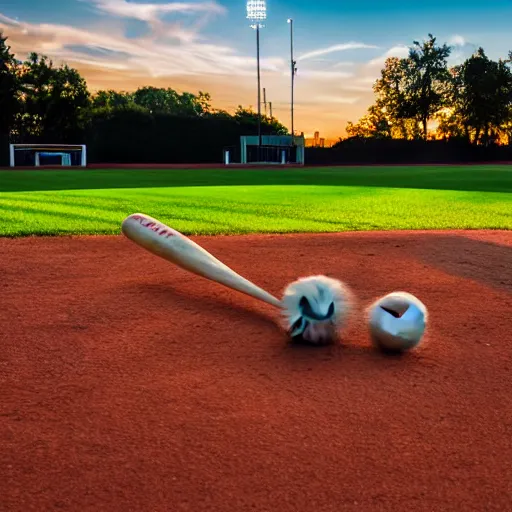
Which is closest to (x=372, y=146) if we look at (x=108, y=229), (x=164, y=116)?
(x=164, y=116)

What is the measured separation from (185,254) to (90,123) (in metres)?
43.2

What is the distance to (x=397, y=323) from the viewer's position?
2.56 m

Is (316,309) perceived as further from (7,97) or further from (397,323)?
(7,97)

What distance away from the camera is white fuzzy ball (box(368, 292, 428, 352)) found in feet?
8.39

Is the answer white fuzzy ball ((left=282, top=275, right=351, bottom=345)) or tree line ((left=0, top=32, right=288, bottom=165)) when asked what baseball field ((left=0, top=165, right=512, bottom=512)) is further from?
tree line ((left=0, top=32, right=288, bottom=165))

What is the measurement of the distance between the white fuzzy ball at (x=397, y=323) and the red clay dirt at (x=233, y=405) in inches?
3.1

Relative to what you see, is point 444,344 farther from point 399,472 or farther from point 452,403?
point 399,472

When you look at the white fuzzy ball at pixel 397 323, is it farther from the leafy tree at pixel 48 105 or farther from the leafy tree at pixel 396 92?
the leafy tree at pixel 396 92

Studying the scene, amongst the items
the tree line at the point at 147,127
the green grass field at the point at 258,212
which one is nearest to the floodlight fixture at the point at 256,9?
the tree line at the point at 147,127

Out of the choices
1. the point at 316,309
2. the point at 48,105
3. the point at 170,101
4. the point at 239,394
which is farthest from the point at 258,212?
the point at 170,101

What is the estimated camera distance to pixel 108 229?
6.29m

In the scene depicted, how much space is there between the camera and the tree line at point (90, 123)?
1698 inches

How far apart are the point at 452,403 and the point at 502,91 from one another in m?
65.4

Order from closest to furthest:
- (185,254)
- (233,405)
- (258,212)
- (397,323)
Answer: (233,405) → (397,323) → (185,254) → (258,212)
